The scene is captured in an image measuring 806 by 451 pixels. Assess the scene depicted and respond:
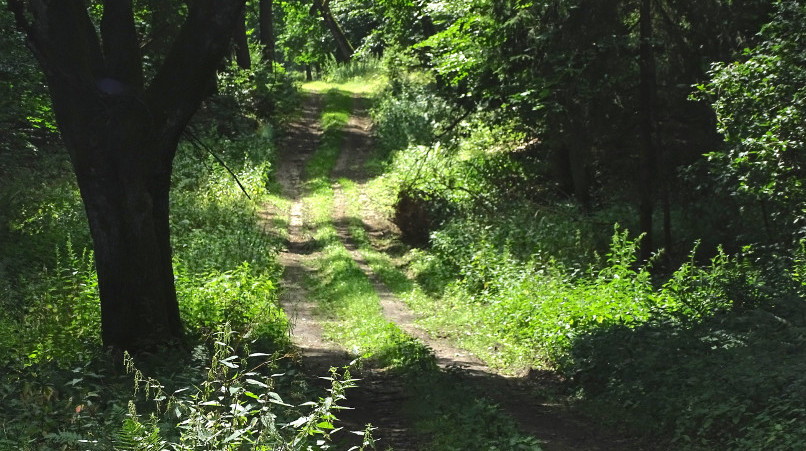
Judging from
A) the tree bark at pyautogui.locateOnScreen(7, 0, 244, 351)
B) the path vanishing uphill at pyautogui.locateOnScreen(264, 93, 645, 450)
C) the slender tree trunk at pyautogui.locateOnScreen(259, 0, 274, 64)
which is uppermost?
the slender tree trunk at pyautogui.locateOnScreen(259, 0, 274, 64)

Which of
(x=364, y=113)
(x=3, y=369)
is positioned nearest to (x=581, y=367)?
(x=3, y=369)

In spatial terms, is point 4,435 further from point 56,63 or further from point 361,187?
point 361,187

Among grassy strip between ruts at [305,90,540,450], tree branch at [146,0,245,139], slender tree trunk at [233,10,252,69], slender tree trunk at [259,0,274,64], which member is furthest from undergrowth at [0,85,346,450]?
slender tree trunk at [259,0,274,64]

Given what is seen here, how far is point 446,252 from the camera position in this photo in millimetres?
17344

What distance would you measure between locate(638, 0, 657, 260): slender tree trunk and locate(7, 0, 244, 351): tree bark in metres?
7.96

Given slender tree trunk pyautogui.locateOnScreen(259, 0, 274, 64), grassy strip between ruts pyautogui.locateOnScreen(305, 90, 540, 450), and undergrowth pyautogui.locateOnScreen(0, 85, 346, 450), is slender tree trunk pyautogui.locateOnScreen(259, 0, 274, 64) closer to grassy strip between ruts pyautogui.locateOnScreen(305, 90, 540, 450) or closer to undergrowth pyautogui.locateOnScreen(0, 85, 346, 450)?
grassy strip between ruts pyautogui.locateOnScreen(305, 90, 540, 450)

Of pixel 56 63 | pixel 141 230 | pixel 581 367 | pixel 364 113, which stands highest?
pixel 364 113

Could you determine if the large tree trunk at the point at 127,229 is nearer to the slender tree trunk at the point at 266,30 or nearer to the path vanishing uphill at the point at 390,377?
the path vanishing uphill at the point at 390,377

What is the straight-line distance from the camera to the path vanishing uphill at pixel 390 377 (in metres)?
7.64

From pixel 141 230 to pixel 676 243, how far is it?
34.5 ft

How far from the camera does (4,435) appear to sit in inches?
199

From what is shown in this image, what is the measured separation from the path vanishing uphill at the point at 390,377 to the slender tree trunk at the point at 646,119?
4540 mm

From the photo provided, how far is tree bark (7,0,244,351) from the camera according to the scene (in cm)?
799

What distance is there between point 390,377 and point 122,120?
14.4ft
